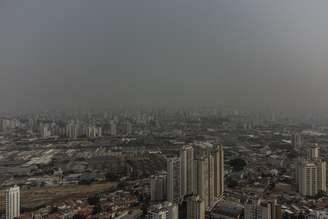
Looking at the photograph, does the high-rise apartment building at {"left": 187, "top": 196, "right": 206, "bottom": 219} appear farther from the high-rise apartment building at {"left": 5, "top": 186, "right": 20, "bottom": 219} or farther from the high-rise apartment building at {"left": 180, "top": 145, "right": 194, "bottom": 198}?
the high-rise apartment building at {"left": 5, "top": 186, "right": 20, "bottom": 219}

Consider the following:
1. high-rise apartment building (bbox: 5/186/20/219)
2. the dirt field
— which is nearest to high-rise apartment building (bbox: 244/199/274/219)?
the dirt field

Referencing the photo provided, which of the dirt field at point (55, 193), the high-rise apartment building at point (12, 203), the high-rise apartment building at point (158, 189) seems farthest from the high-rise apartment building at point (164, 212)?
the high-rise apartment building at point (12, 203)

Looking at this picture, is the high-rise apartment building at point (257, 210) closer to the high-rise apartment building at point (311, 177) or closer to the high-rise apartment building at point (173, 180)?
the high-rise apartment building at point (173, 180)

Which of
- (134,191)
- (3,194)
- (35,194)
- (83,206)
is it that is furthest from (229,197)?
(3,194)

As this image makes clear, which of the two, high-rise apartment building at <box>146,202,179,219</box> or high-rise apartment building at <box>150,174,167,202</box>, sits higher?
high-rise apartment building at <box>146,202,179,219</box>

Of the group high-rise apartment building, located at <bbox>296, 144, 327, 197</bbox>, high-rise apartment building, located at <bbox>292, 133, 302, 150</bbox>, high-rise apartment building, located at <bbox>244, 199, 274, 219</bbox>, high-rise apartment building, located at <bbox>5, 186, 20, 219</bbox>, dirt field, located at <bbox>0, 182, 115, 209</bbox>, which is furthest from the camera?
high-rise apartment building, located at <bbox>292, 133, 302, 150</bbox>

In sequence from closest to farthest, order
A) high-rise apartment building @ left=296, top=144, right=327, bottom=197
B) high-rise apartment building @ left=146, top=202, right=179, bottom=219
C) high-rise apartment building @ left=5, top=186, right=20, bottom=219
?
high-rise apartment building @ left=146, top=202, right=179, bottom=219 → high-rise apartment building @ left=5, top=186, right=20, bottom=219 → high-rise apartment building @ left=296, top=144, right=327, bottom=197

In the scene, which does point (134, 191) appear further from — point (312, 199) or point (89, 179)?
point (312, 199)
